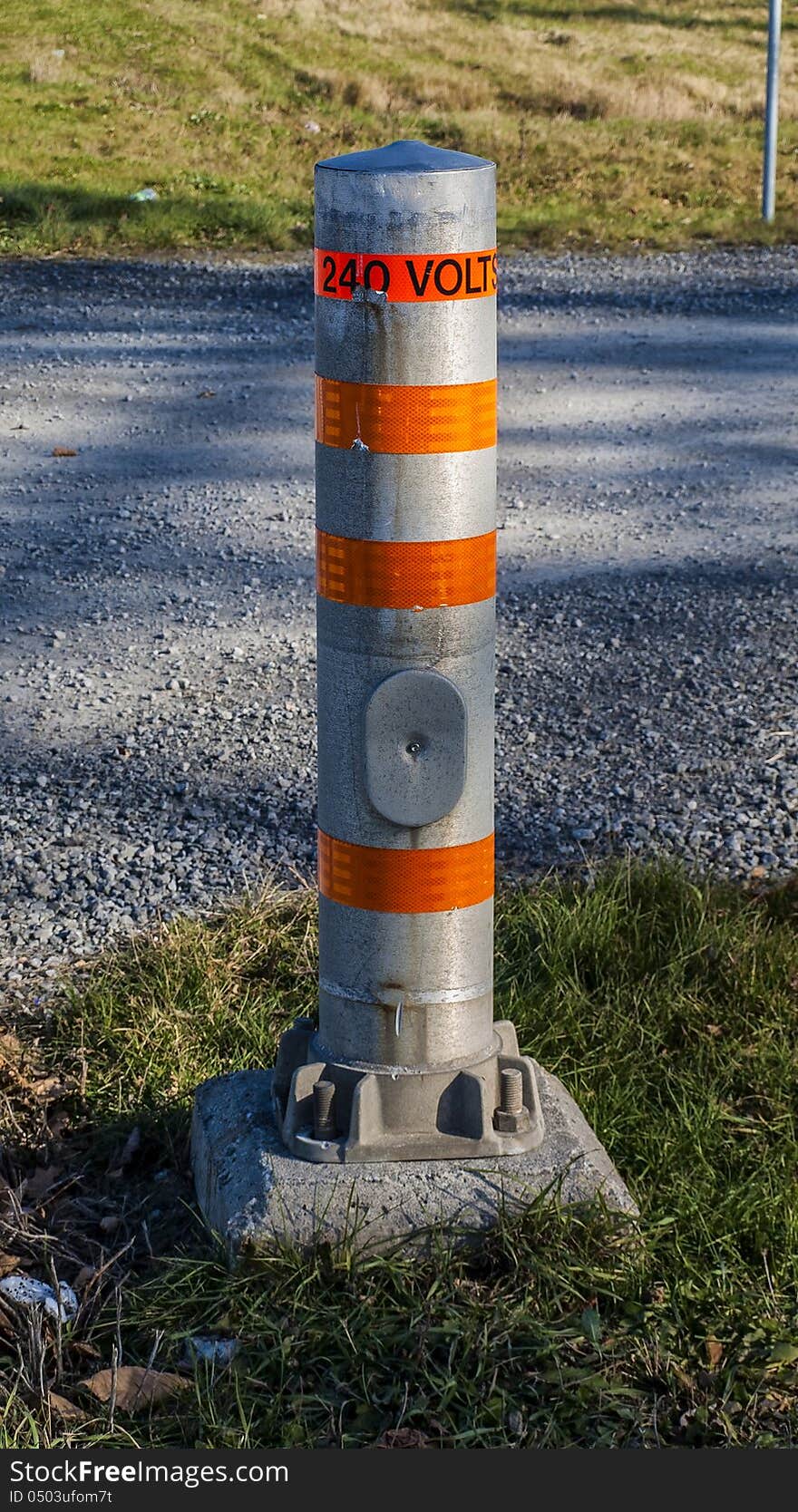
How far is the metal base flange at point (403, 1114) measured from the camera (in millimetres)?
2775

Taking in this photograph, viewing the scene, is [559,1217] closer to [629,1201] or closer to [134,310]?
[629,1201]

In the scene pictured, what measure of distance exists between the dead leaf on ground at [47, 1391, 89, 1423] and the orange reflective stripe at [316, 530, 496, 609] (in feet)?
4.46

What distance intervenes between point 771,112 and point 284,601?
1068 cm

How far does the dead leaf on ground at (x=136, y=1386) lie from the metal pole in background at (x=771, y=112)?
14.2 metres

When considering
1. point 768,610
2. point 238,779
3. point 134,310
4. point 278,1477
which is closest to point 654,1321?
point 278,1477

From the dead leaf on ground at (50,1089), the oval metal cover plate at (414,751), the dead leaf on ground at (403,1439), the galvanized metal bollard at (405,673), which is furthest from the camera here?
the dead leaf on ground at (50,1089)

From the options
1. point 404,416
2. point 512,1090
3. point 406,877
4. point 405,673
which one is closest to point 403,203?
Result: point 404,416

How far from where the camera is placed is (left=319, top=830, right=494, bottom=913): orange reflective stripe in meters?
2.72

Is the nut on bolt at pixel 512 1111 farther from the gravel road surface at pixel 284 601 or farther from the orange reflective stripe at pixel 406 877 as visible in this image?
the gravel road surface at pixel 284 601

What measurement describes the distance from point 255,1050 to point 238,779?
153 cm

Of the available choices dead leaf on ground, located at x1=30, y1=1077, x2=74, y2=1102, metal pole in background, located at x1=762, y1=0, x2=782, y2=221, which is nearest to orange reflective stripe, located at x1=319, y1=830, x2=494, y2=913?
dead leaf on ground, located at x1=30, y1=1077, x2=74, y2=1102

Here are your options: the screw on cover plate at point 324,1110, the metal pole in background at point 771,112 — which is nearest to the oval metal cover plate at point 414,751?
the screw on cover plate at point 324,1110

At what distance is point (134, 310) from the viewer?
434 inches

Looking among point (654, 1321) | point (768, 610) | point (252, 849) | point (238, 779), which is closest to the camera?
point (654, 1321)
